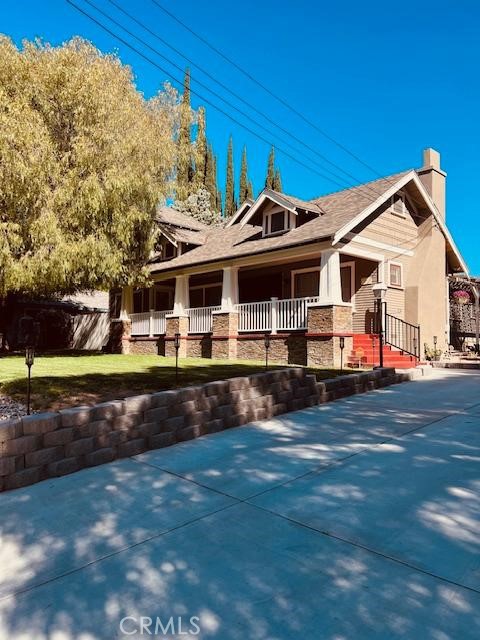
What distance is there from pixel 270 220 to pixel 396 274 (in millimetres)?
5252

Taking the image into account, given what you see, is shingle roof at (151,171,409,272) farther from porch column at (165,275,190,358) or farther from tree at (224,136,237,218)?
tree at (224,136,237,218)

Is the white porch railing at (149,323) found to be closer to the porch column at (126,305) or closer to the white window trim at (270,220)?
the porch column at (126,305)

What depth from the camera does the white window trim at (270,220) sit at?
56.6 feet

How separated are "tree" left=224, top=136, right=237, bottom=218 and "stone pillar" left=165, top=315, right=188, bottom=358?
31.6m

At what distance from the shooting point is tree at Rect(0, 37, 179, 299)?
13.1 metres

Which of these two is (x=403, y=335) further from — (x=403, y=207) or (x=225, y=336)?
(x=225, y=336)

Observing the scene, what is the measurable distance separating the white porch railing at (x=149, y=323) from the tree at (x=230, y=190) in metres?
29.6

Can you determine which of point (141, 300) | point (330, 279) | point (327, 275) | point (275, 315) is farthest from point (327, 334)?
point (141, 300)

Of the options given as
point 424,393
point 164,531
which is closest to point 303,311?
point 424,393

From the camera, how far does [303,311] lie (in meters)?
15.2

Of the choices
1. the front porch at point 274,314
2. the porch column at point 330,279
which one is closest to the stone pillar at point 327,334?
the front porch at point 274,314

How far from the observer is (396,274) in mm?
17062

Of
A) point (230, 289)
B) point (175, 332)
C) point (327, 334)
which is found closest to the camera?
point (327, 334)

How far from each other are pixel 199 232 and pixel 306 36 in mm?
10470
